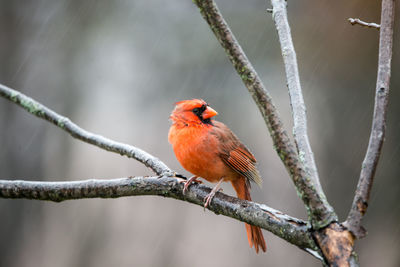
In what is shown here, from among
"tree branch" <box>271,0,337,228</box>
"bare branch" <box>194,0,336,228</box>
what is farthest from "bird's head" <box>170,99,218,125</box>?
"bare branch" <box>194,0,336,228</box>

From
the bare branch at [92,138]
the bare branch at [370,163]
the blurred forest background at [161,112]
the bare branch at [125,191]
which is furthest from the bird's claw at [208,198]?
the blurred forest background at [161,112]

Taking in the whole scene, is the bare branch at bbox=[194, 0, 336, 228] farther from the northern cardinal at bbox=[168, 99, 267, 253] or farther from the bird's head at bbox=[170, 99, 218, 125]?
the bird's head at bbox=[170, 99, 218, 125]

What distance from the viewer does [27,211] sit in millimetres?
6102

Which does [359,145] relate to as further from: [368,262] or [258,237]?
[258,237]

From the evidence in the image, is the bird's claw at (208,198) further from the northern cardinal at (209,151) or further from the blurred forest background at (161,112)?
the blurred forest background at (161,112)

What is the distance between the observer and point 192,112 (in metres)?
3.00

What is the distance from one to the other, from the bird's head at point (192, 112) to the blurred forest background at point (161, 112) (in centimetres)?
225

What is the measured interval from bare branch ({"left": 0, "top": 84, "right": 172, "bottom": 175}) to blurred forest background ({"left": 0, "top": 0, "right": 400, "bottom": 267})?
8.98 ft

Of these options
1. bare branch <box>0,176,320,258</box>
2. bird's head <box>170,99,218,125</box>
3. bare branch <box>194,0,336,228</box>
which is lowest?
bare branch <box>0,176,320,258</box>

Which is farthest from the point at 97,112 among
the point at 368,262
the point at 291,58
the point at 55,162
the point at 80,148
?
the point at 291,58

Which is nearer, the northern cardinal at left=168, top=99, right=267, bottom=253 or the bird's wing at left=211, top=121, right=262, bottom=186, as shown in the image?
the northern cardinal at left=168, top=99, right=267, bottom=253

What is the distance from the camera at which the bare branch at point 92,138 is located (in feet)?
7.82

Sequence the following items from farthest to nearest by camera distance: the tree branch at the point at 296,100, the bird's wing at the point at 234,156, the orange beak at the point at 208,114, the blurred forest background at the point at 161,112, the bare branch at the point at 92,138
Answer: the blurred forest background at the point at 161,112 < the orange beak at the point at 208,114 < the bird's wing at the point at 234,156 < the bare branch at the point at 92,138 < the tree branch at the point at 296,100

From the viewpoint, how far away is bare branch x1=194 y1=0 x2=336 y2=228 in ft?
4.86
